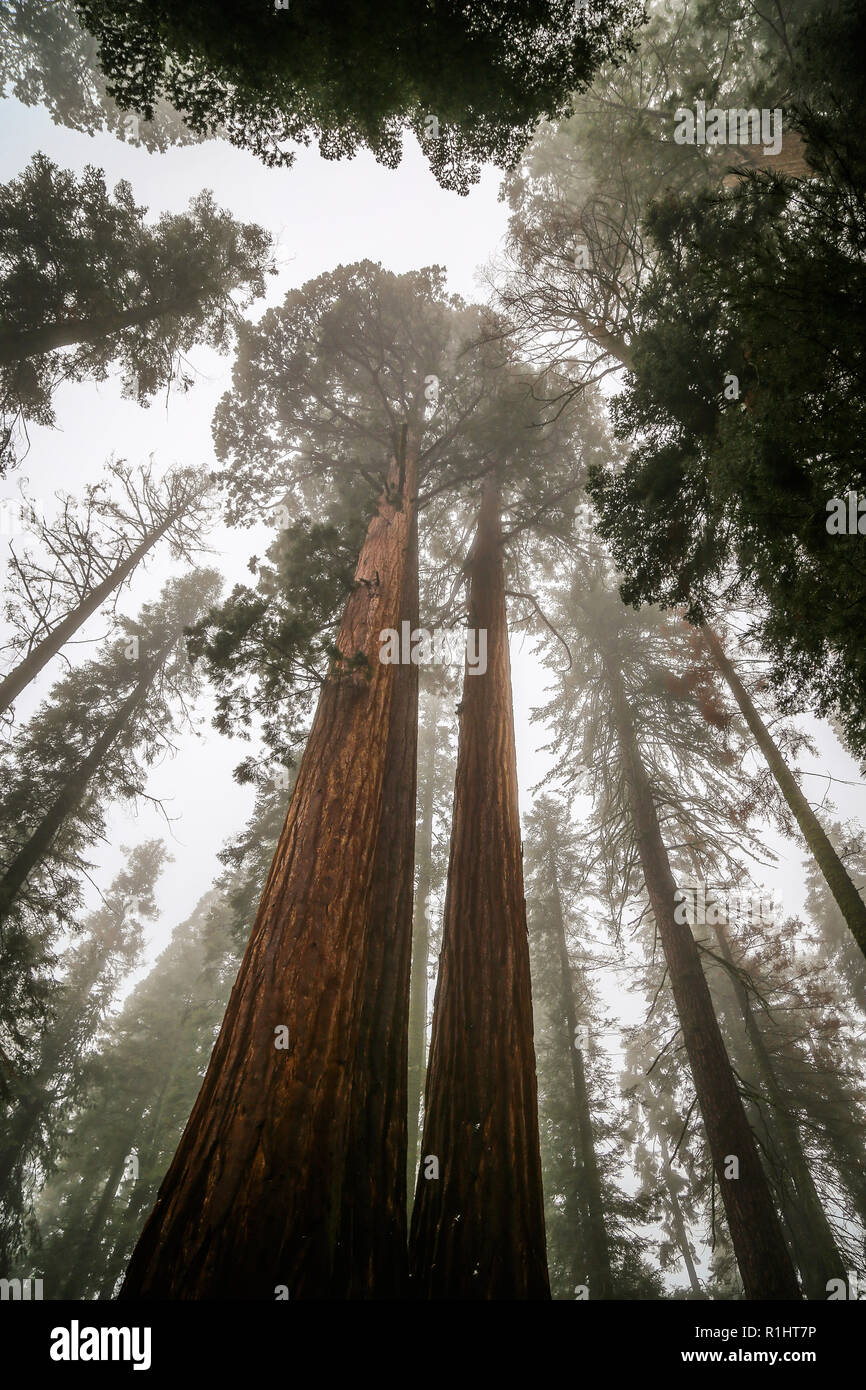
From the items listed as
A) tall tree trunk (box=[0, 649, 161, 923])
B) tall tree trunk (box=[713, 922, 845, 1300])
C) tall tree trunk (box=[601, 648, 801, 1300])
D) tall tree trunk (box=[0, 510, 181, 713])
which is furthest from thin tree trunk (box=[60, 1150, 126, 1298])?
tall tree trunk (box=[713, 922, 845, 1300])

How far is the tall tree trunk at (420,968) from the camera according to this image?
43.3 feet

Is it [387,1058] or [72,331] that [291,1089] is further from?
[72,331]

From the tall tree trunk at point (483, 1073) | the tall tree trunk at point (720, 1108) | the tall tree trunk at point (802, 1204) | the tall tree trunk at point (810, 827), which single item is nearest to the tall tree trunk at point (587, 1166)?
the tall tree trunk at point (802, 1204)

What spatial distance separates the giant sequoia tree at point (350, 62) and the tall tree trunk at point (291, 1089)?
5.82 metres

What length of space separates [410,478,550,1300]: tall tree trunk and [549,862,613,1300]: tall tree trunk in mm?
10643

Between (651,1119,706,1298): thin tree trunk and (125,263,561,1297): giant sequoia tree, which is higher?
(125,263,561,1297): giant sequoia tree

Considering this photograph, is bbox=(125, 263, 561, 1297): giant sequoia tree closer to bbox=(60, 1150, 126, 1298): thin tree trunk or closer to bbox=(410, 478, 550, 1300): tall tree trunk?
bbox=(410, 478, 550, 1300): tall tree trunk

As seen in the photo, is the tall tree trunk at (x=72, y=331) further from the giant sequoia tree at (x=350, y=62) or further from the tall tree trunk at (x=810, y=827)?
the tall tree trunk at (x=810, y=827)

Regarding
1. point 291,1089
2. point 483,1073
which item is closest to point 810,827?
point 483,1073

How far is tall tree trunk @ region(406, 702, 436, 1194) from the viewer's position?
13.2 metres

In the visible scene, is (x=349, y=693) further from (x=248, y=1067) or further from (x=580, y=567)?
(x=580, y=567)

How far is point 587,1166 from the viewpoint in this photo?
12.0 m

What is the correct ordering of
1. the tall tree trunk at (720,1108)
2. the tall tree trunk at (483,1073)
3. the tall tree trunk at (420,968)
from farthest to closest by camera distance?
the tall tree trunk at (420,968), the tall tree trunk at (720,1108), the tall tree trunk at (483,1073)

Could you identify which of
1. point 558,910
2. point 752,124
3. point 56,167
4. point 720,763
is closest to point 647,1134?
point 558,910
